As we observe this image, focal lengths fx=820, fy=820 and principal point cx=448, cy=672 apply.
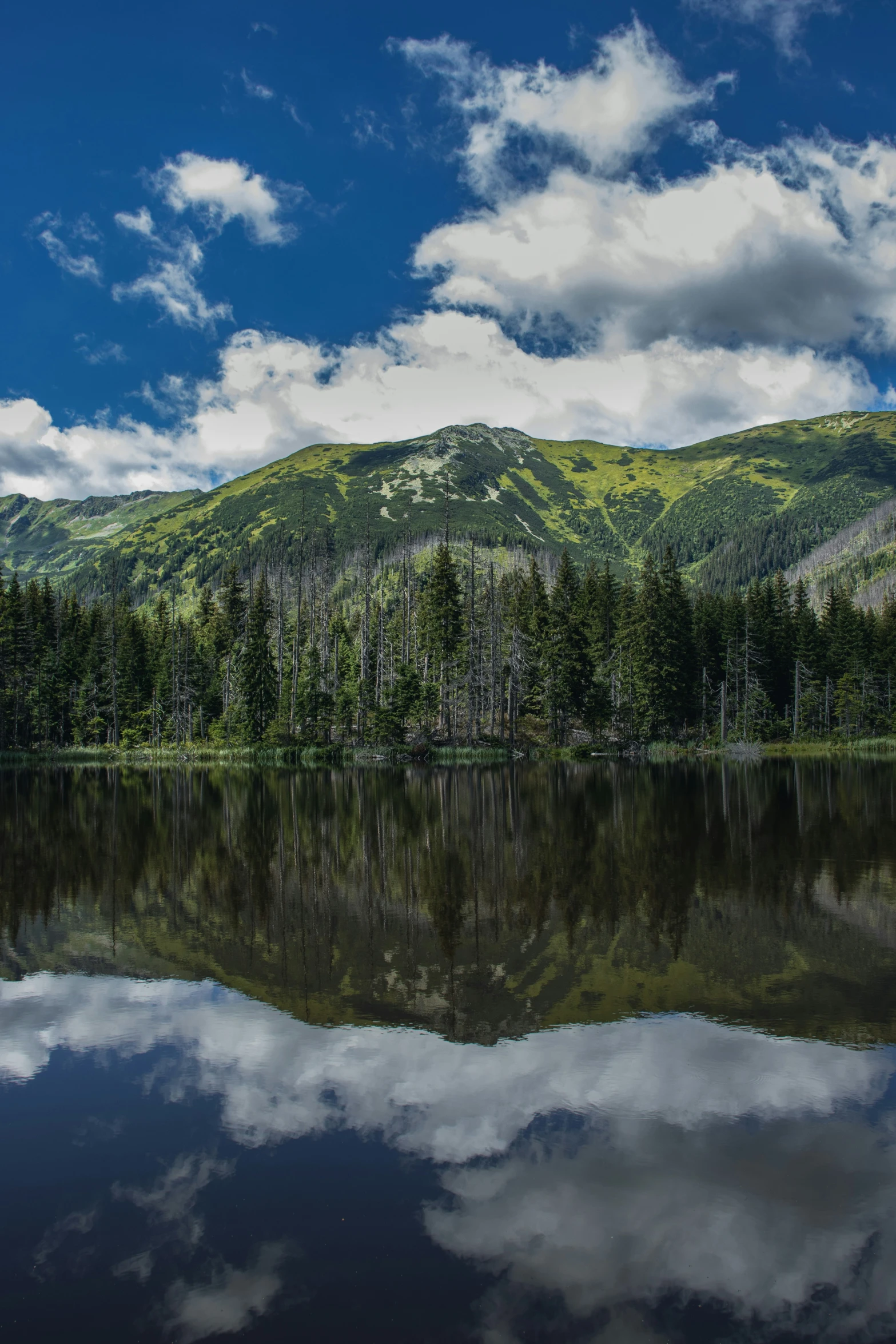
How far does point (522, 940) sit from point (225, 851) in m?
13.9

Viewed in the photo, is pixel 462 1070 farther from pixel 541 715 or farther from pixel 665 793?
pixel 541 715

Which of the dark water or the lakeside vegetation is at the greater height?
the lakeside vegetation

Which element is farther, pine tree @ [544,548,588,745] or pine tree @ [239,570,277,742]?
pine tree @ [239,570,277,742]

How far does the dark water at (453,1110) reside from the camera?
567 centimetres

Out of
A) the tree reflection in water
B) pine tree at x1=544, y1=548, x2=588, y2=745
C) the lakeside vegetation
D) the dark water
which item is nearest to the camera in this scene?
the dark water

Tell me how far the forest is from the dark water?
60.1 m

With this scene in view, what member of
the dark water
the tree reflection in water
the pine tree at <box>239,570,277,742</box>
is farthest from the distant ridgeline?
the dark water

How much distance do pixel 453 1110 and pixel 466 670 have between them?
238 feet

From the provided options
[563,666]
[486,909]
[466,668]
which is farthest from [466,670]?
[486,909]

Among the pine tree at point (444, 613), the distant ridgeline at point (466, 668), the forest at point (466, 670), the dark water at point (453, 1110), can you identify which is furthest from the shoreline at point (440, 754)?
the dark water at point (453, 1110)

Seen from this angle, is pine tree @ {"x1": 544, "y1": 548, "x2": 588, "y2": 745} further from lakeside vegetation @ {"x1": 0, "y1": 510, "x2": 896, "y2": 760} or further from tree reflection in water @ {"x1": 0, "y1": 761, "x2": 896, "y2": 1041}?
tree reflection in water @ {"x1": 0, "y1": 761, "x2": 896, "y2": 1041}

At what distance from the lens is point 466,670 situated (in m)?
80.4

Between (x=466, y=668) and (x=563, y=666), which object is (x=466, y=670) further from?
(x=563, y=666)

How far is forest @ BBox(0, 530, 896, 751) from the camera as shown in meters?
81.8
